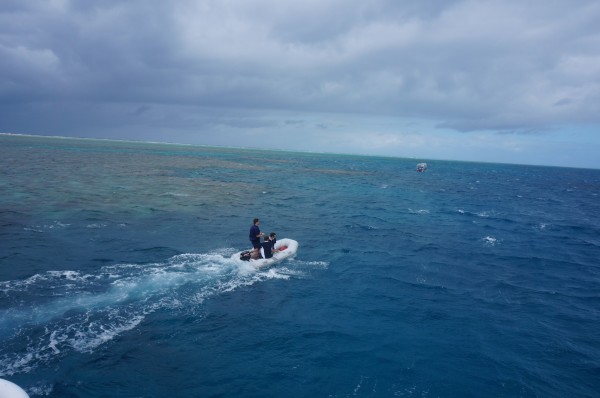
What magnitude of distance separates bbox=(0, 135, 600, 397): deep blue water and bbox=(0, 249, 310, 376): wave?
7 centimetres

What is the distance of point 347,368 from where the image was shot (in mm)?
11453

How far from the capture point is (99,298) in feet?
48.4

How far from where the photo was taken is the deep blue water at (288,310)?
10.8 m

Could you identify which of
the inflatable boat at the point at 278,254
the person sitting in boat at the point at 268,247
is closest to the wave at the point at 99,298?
the inflatable boat at the point at 278,254

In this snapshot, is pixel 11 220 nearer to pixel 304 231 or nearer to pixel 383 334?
pixel 304 231

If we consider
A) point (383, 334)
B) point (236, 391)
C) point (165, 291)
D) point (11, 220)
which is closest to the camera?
point (236, 391)

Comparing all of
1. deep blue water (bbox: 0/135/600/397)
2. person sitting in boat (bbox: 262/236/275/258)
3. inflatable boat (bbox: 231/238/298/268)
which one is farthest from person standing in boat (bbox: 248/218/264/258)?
deep blue water (bbox: 0/135/600/397)

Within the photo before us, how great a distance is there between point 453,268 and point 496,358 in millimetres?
9528

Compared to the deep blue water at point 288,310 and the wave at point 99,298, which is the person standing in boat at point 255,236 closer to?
the wave at point 99,298

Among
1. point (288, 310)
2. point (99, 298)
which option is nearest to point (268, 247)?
point (288, 310)

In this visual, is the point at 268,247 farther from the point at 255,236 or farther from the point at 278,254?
the point at 278,254

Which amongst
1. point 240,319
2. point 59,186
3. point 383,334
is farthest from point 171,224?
point 59,186

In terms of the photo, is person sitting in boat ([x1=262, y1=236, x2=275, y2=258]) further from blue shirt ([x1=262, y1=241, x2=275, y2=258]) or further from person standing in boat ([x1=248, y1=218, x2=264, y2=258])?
person standing in boat ([x1=248, y1=218, x2=264, y2=258])

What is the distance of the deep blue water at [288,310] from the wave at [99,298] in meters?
0.07
